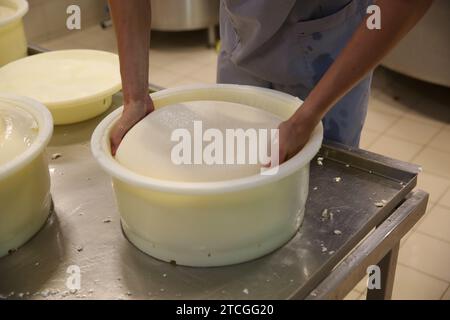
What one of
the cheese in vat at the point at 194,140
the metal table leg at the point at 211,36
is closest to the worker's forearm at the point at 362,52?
the cheese in vat at the point at 194,140

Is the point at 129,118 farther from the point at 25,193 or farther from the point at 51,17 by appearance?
the point at 51,17

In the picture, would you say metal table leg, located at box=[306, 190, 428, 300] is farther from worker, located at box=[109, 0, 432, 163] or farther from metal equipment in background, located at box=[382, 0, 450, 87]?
metal equipment in background, located at box=[382, 0, 450, 87]

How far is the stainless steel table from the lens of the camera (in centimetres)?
96

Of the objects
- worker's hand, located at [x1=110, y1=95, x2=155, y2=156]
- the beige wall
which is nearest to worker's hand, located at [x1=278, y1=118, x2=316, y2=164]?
worker's hand, located at [x1=110, y1=95, x2=155, y2=156]

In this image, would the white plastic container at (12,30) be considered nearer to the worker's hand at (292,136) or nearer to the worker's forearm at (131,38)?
the worker's forearm at (131,38)

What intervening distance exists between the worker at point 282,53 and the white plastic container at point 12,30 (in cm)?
48

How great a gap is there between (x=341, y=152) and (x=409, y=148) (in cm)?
155

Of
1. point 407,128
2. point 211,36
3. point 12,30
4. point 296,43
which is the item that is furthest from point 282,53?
point 211,36

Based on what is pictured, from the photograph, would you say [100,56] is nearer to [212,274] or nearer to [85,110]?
[85,110]

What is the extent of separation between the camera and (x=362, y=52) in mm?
926

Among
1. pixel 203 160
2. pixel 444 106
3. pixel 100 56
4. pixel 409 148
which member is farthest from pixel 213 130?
pixel 444 106

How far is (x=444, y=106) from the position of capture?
9.89ft

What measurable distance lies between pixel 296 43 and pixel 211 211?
0.57 meters
